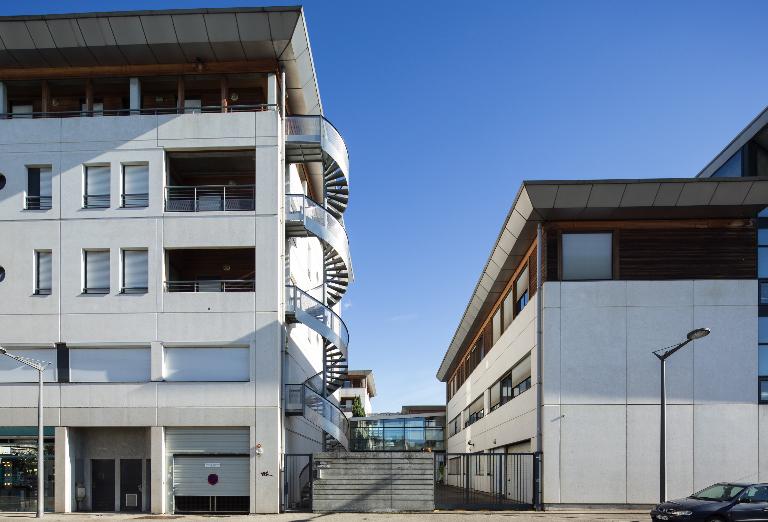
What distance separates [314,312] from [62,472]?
10.1 metres

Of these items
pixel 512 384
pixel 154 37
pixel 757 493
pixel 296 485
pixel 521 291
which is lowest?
pixel 296 485

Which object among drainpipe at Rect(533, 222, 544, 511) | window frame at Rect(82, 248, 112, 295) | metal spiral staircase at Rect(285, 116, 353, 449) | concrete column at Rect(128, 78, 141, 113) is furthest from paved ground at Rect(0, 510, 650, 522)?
concrete column at Rect(128, 78, 141, 113)

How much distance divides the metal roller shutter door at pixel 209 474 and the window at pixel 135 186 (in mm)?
9018

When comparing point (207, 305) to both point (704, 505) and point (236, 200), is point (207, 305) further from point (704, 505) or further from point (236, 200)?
point (704, 505)

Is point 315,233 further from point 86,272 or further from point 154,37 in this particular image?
point 154,37

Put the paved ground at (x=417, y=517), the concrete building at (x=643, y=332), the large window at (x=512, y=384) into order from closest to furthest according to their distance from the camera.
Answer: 1. the paved ground at (x=417, y=517)
2. the concrete building at (x=643, y=332)
3. the large window at (x=512, y=384)

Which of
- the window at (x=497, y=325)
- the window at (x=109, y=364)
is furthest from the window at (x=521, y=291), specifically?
the window at (x=109, y=364)

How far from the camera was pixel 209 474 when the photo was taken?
27.5 metres

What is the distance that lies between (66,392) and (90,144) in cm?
859

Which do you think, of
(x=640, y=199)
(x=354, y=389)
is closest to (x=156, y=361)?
(x=640, y=199)

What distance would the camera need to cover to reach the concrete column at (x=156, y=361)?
27559mm

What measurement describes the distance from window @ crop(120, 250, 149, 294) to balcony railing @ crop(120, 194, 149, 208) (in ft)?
5.31

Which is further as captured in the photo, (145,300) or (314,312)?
(314,312)

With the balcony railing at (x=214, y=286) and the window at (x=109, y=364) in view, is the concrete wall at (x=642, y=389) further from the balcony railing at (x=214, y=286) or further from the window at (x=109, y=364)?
the window at (x=109, y=364)
